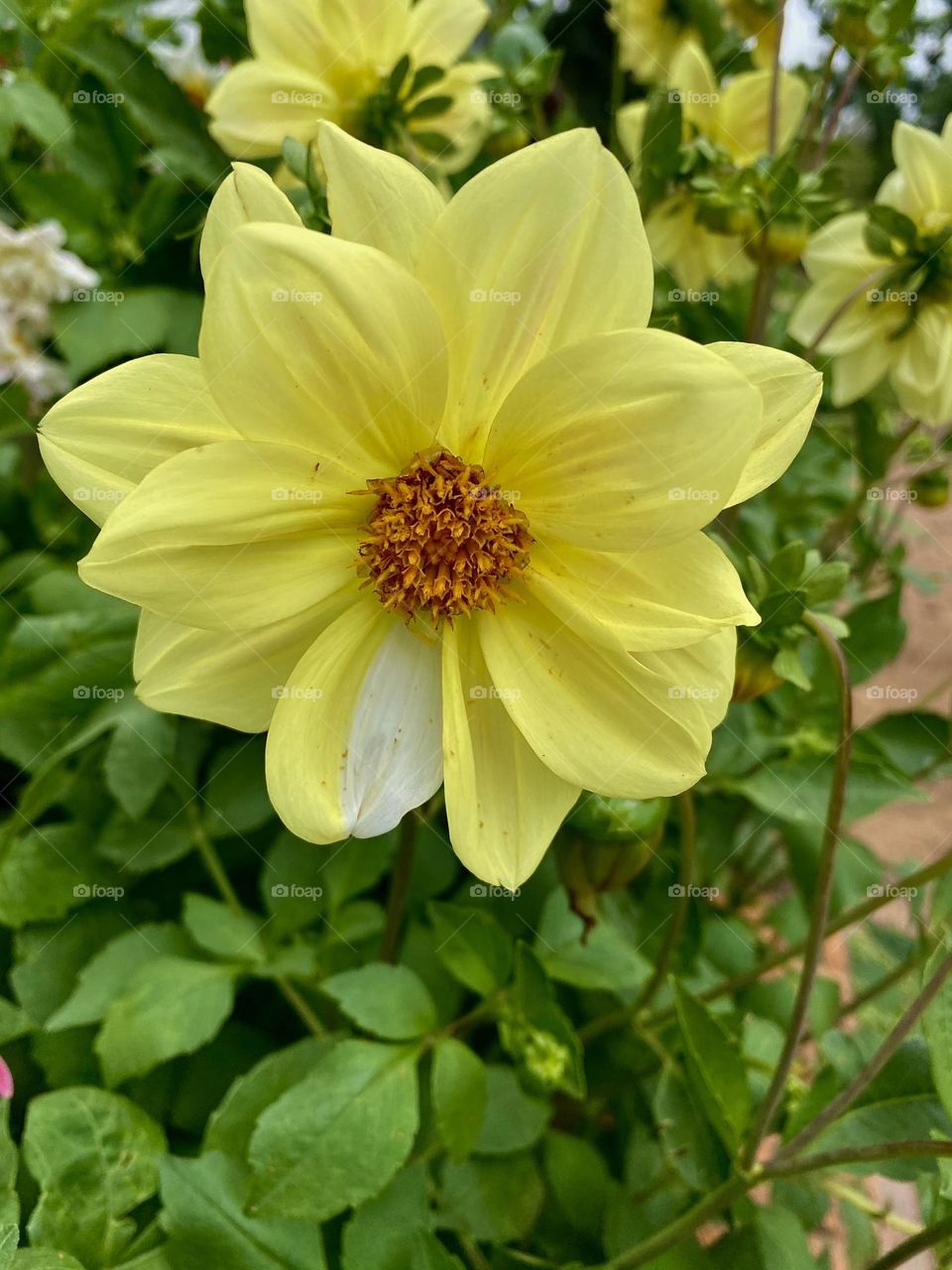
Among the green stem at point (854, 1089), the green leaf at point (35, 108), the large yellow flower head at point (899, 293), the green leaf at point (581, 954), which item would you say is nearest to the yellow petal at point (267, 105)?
the green leaf at point (35, 108)

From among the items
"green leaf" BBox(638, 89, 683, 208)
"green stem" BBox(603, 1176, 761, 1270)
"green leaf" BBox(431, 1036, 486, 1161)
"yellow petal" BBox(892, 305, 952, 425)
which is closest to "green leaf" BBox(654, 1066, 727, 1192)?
"green stem" BBox(603, 1176, 761, 1270)

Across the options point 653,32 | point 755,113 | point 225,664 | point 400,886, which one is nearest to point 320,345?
point 225,664

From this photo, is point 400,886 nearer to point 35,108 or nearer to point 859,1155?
point 859,1155

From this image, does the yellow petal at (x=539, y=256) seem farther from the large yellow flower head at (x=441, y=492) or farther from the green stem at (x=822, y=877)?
the green stem at (x=822, y=877)

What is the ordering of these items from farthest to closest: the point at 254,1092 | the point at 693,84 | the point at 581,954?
the point at 693,84
the point at 581,954
the point at 254,1092

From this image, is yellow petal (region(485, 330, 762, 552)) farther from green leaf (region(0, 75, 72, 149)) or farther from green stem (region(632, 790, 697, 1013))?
green leaf (region(0, 75, 72, 149))

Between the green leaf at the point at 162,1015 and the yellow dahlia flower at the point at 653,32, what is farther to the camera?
the yellow dahlia flower at the point at 653,32

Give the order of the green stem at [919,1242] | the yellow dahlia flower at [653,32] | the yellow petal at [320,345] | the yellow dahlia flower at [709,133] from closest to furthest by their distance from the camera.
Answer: the yellow petal at [320,345]
the green stem at [919,1242]
the yellow dahlia flower at [709,133]
the yellow dahlia flower at [653,32]

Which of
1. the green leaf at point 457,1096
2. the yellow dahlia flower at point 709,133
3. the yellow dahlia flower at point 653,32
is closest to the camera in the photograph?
the green leaf at point 457,1096
